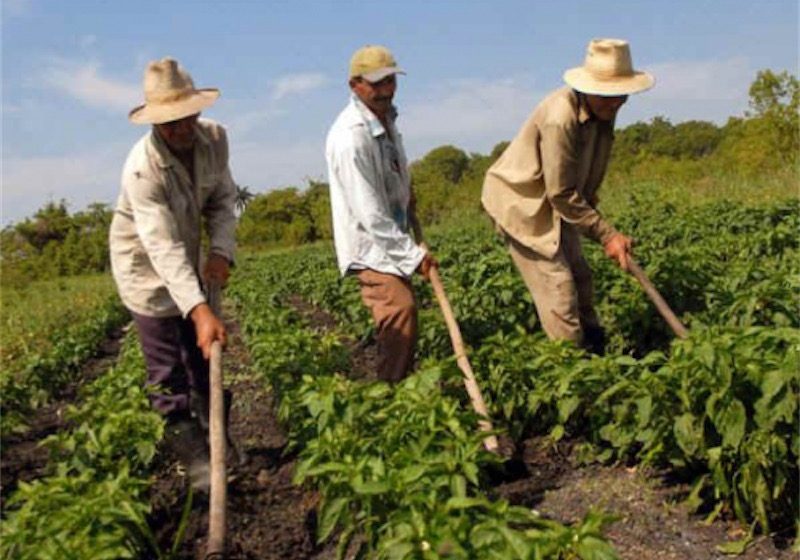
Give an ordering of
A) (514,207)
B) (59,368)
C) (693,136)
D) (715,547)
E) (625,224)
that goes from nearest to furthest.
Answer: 1. (715,547)
2. (514,207)
3. (59,368)
4. (625,224)
5. (693,136)

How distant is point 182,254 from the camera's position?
371 cm

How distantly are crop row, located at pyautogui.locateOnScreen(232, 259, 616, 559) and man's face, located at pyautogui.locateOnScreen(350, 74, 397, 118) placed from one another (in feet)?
4.53

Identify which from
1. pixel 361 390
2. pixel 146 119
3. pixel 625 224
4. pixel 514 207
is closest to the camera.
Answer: pixel 361 390

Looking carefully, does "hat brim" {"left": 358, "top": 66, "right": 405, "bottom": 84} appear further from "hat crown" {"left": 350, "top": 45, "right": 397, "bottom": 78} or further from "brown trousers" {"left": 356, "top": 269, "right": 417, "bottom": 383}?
"brown trousers" {"left": 356, "top": 269, "right": 417, "bottom": 383}

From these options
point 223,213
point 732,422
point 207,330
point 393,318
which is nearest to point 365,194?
point 393,318

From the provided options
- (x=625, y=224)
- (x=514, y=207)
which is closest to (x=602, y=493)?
(x=514, y=207)

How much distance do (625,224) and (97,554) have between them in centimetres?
876

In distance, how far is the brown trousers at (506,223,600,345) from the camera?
4.48m

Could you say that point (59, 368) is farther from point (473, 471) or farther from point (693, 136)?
point (693, 136)

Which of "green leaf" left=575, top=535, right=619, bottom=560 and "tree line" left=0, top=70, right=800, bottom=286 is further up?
"tree line" left=0, top=70, right=800, bottom=286

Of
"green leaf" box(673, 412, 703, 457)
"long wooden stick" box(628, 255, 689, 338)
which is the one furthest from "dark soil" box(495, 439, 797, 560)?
"long wooden stick" box(628, 255, 689, 338)

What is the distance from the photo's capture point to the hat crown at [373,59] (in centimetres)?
391

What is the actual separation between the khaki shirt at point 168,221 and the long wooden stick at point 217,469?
0.47 meters

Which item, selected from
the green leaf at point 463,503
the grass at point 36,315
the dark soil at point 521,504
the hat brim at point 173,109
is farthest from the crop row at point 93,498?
the grass at point 36,315
